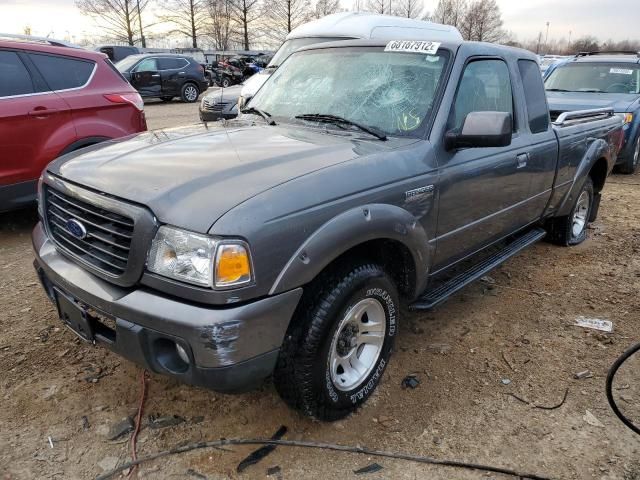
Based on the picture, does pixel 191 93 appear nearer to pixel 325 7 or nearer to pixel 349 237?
pixel 349 237

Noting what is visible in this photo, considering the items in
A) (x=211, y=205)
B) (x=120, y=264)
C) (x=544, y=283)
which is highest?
(x=211, y=205)

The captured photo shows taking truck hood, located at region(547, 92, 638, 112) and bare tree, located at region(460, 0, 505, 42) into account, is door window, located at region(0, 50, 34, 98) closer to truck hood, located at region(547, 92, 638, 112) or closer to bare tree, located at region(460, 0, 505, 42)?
truck hood, located at region(547, 92, 638, 112)

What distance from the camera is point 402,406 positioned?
2760mm

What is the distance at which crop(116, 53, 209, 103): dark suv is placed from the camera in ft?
57.0

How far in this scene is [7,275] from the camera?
13.7 ft

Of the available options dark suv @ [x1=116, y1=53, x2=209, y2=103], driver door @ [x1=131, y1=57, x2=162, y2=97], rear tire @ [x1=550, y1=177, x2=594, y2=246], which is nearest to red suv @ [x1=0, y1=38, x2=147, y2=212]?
rear tire @ [x1=550, y1=177, x2=594, y2=246]

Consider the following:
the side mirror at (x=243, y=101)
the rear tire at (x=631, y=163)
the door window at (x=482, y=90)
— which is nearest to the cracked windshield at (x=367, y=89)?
the door window at (x=482, y=90)

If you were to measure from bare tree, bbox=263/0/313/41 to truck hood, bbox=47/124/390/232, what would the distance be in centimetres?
4550

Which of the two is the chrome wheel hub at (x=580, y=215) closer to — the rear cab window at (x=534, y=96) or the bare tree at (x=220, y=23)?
the rear cab window at (x=534, y=96)

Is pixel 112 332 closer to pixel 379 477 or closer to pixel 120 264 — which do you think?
pixel 120 264

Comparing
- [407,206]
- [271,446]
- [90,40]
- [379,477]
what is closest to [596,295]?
[407,206]

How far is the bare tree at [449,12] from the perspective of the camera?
50312mm

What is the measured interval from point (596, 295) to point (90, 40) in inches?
2014

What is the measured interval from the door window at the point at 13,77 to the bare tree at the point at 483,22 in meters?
50.8
